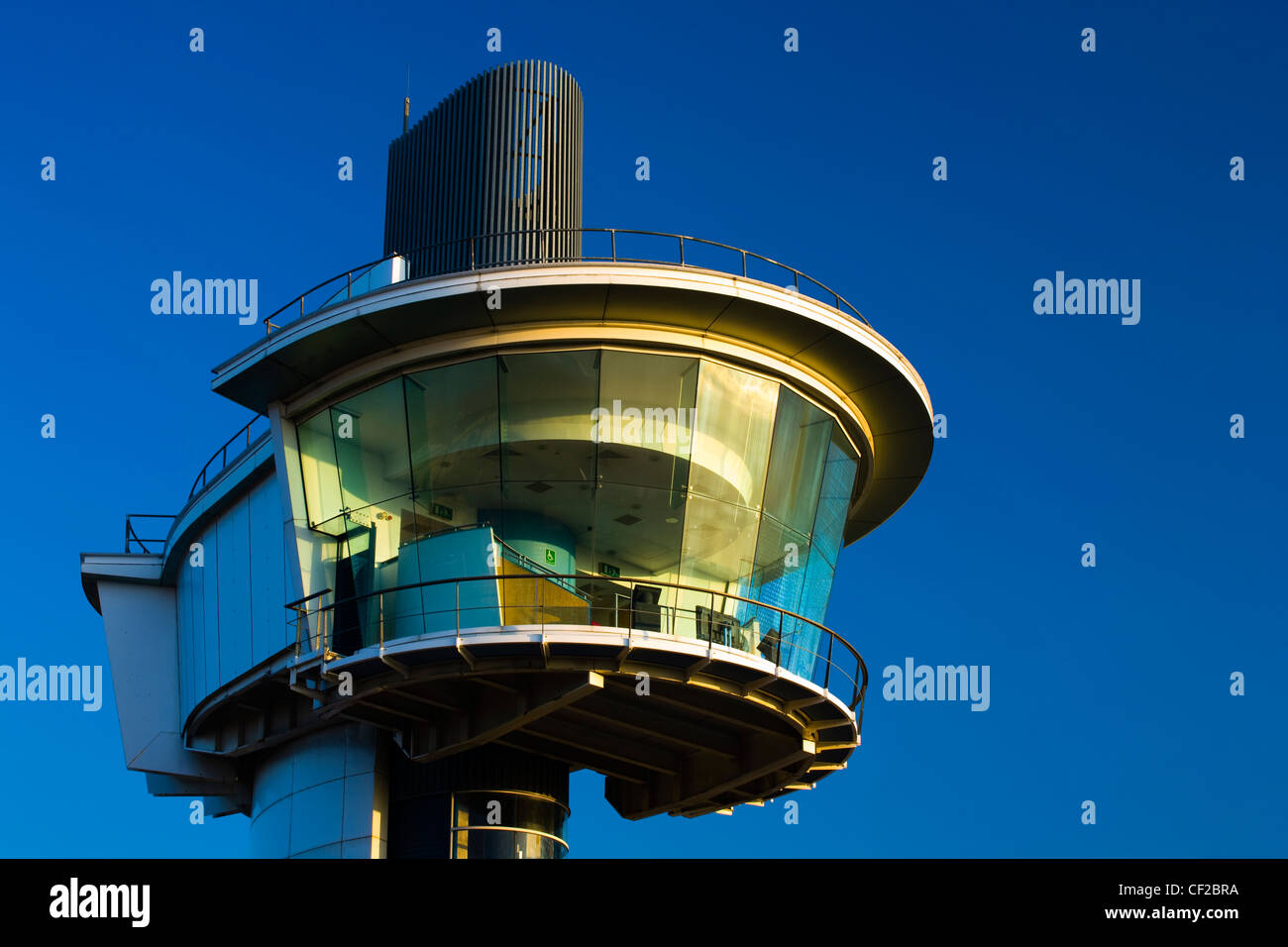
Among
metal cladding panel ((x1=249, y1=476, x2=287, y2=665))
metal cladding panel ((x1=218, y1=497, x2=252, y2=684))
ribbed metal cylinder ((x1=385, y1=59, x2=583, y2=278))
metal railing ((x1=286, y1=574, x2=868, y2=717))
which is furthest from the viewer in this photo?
ribbed metal cylinder ((x1=385, y1=59, x2=583, y2=278))

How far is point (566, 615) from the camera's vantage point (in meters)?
26.0

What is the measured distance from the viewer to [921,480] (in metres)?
33.1

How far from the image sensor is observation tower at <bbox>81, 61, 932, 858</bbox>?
26.3 m

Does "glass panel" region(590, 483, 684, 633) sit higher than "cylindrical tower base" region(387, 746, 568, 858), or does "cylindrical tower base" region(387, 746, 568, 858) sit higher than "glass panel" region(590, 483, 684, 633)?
"glass panel" region(590, 483, 684, 633)

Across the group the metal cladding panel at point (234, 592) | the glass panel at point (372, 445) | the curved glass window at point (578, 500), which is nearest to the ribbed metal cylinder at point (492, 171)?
the metal cladding panel at point (234, 592)

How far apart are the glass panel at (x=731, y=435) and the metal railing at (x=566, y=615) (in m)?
1.81

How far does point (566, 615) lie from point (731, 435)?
427cm

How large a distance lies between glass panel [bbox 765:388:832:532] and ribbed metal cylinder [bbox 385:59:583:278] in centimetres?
1364

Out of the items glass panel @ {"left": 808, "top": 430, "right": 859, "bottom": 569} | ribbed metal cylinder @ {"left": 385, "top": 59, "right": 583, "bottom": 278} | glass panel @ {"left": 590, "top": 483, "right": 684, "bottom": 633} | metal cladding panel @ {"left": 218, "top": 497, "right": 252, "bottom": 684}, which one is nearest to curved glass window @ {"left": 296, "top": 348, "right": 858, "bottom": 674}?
glass panel @ {"left": 590, "top": 483, "right": 684, "bottom": 633}

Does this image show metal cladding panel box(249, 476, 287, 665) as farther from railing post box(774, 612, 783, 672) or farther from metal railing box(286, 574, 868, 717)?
railing post box(774, 612, 783, 672)

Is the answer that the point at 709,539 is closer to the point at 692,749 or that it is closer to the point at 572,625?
the point at 572,625

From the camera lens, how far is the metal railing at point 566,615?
85.0 feet

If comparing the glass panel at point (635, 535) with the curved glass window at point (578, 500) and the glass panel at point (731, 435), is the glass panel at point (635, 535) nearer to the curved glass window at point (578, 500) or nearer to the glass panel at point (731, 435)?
the curved glass window at point (578, 500)
